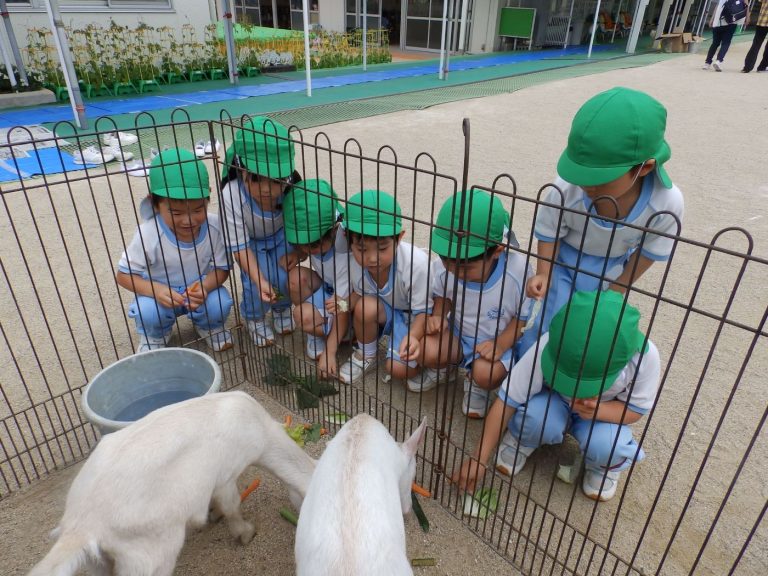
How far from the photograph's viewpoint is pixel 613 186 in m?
2.19

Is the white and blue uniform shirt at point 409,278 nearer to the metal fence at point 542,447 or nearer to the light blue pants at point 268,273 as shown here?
the metal fence at point 542,447

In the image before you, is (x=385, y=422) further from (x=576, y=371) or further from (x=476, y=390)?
(x=576, y=371)

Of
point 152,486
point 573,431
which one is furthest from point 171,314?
point 573,431

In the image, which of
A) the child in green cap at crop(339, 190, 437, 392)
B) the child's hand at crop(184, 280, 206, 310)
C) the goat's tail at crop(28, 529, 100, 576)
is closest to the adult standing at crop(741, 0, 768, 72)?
the child in green cap at crop(339, 190, 437, 392)

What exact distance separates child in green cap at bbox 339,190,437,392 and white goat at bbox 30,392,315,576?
0.98 m

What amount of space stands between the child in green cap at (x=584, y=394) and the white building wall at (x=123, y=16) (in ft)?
38.0

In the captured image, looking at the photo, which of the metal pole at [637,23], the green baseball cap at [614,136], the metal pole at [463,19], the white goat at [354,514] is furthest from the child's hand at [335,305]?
the metal pole at [637,23]

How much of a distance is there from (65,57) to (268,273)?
5.61m

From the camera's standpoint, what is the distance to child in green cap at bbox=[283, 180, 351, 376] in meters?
2.88

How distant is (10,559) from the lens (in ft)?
6.88

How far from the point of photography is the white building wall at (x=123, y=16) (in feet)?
32.2

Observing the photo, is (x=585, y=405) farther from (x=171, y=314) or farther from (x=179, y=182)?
(x=171, y=314)

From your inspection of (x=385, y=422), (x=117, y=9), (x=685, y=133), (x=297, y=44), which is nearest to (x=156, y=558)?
(x=385, y=422)

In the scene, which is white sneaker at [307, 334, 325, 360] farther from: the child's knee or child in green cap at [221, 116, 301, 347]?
child in green cap at [221, 116, 301, 347]
